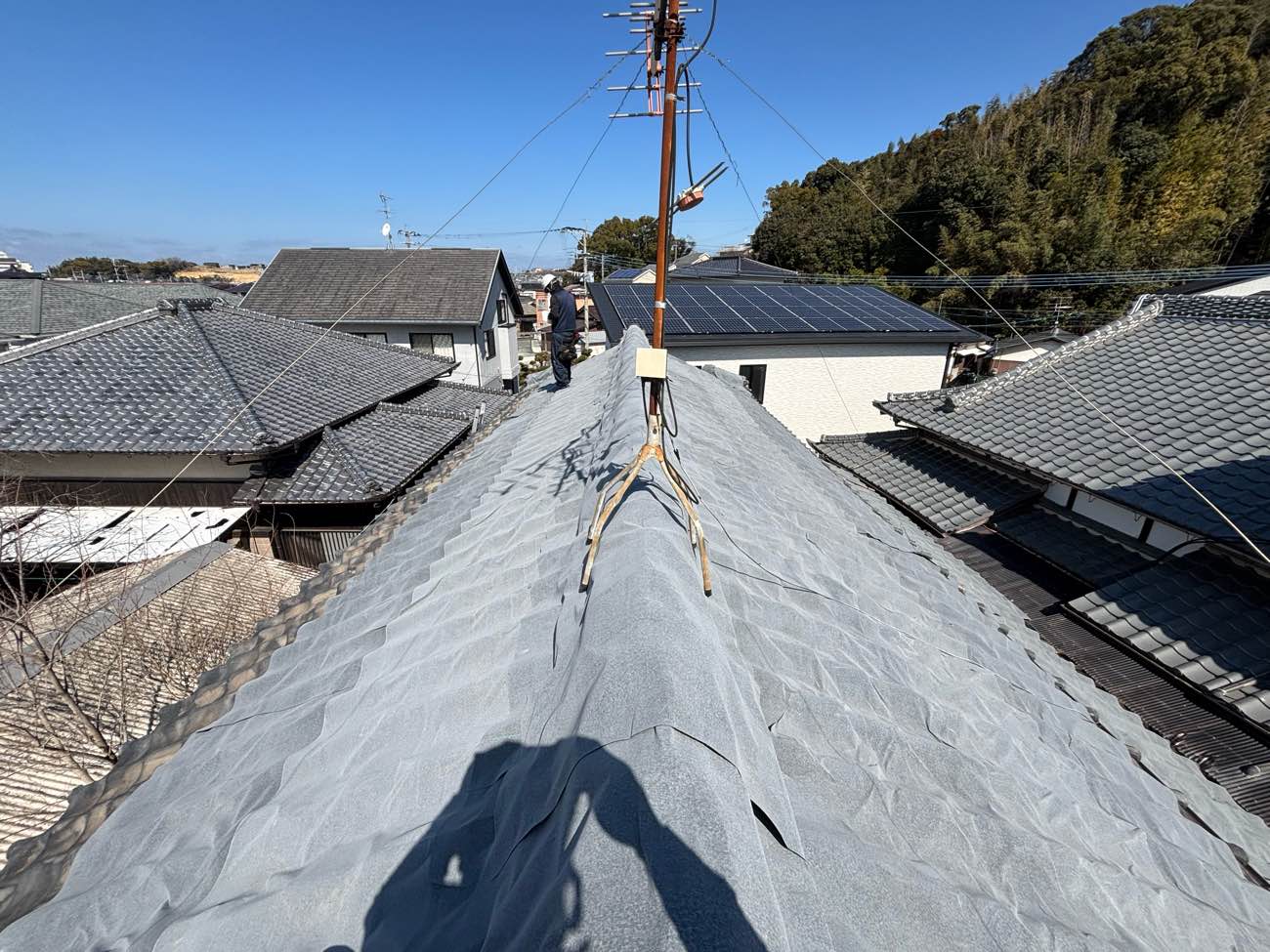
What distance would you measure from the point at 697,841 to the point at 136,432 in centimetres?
1367

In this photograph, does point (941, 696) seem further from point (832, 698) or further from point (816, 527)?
point (816, 527)

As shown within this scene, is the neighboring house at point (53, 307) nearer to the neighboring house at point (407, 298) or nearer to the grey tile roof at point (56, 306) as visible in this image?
the grey tile roof at point (56, 306)

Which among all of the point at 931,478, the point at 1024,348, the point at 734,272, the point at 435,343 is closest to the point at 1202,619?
the point at 931,478

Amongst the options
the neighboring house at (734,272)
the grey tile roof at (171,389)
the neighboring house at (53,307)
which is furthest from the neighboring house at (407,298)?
the neighboring house at (734,272)

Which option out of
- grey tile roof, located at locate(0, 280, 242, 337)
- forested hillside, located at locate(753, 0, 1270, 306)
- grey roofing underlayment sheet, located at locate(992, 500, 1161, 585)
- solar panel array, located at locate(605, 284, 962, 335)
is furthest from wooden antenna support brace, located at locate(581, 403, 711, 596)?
forested hillside, located at locate(753, 0, 1270, 306)

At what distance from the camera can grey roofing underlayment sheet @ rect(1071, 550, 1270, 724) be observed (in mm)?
4520

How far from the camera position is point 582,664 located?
1.85 meters

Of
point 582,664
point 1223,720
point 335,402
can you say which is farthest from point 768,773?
point 335,402

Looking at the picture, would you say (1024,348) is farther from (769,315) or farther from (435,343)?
(435,343)

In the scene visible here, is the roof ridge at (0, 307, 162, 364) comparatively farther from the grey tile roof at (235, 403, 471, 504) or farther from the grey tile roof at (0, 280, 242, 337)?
the grey tile roof at (0, 280, 242, 337)

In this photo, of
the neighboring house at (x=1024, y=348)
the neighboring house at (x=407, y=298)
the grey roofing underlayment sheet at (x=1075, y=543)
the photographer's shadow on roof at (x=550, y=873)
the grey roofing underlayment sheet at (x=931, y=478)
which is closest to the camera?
the photographer's shadow on roof at (x=550, y=873)

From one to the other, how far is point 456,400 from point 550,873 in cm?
1881

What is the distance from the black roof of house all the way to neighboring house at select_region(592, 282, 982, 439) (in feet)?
0.10

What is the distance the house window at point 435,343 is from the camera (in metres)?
26.1
